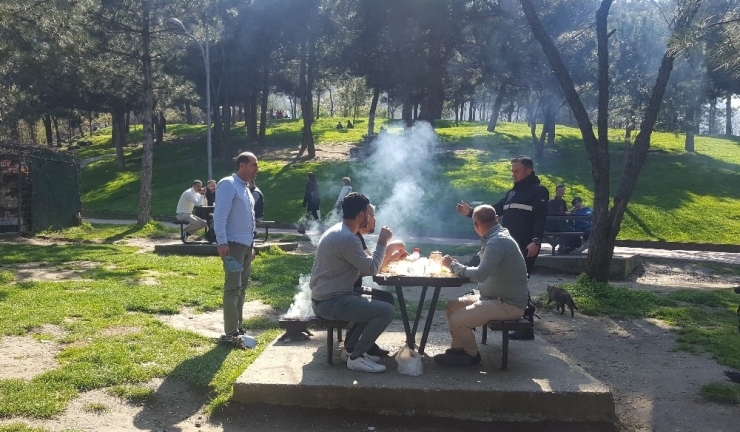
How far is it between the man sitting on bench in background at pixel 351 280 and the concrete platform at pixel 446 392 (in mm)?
288

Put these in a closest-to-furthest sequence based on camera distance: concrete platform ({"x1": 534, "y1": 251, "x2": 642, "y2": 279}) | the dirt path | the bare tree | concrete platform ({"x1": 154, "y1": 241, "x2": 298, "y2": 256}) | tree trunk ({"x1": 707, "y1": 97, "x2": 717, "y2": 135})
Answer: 1. the dirt path
2. the bare tree
3. concrete platform ({"x1": 534, "y1": 251, "x2": 642, "y2": 279})
4. concrete platform ({"x1": 154, "y1": 241, "x2": 298, "y2": 256})
5. tree trunk ({"x1": 707, "y1": 97, "x2": 717, "y2": 135})

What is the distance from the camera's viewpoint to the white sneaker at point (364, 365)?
15.8 ft

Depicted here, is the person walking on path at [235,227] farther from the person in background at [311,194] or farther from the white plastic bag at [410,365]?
the person in background at [311,194]

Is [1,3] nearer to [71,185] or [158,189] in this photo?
[71,185]

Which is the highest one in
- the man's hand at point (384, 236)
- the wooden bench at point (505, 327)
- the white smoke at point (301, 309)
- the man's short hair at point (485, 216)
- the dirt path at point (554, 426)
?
the man's short hair at point (485, 216)

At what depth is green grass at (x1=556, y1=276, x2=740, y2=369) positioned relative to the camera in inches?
261

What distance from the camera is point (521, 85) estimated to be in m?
29.0

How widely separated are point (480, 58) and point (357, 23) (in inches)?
212

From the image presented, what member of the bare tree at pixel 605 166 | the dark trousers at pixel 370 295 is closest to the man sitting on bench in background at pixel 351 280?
the dark trousers at pixel 370 295

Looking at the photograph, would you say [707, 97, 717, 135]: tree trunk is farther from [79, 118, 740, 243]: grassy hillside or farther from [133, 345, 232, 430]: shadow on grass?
[133, 345, 232, 430]: shadow on grass

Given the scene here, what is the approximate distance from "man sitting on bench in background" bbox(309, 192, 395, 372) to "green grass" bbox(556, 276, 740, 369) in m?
Answer: 3.61

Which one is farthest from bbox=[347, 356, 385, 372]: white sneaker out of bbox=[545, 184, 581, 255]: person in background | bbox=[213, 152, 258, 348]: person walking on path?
bbox=[545, 184, 581, 255]: person in background

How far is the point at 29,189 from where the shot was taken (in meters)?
16.2

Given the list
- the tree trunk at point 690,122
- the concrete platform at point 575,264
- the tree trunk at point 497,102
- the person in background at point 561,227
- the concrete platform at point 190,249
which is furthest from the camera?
the tree trunk at point 497,102
